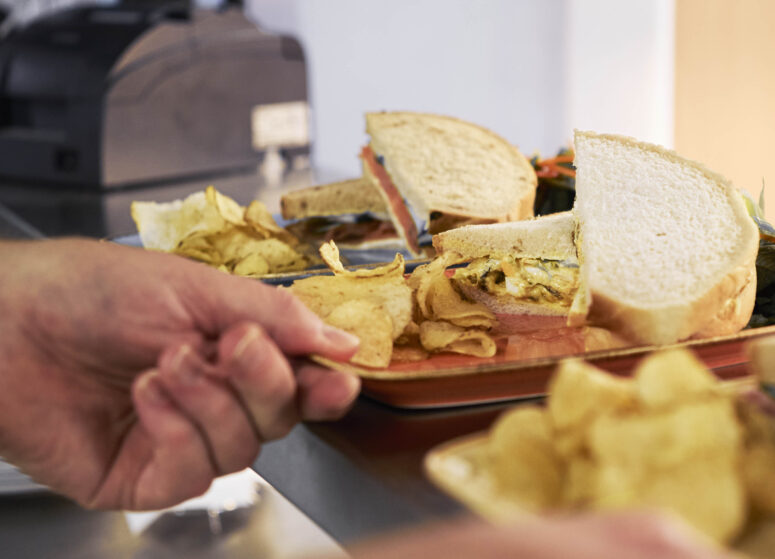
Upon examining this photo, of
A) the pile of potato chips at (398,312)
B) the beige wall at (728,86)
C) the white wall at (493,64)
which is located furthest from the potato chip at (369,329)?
the white wall at (493,64)

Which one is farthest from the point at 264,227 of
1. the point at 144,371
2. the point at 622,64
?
the point at 622,64

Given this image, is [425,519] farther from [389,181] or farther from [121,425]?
[389,181]

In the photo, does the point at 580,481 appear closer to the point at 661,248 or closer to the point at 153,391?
the point at 153,391

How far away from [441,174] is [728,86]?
253cm

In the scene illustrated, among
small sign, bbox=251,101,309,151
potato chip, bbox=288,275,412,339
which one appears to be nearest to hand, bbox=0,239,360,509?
potato chip, bbox=288,275,412,339

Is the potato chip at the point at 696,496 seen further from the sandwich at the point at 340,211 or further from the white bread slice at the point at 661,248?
the sandwich at the point at 340,211

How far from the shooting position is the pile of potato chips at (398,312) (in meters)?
0.84

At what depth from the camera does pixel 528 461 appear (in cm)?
49

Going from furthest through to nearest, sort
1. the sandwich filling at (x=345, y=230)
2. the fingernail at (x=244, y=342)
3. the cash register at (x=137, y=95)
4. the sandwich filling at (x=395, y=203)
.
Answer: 1. the cash register at (x=137, y=95)
2. the sandwich filling at (x=345, y=230)
3. the sandwich filling at (x=395, y=203)
4. the fingernail at (x=244, y=342)

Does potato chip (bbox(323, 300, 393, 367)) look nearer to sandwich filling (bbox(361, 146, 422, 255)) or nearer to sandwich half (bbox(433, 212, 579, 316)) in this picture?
sandwich half (bbox(433, 212, 579, 316))

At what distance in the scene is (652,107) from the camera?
4.44 m

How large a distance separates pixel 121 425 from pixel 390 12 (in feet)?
16.4

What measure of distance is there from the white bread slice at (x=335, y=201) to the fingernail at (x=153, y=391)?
1115 millimetres

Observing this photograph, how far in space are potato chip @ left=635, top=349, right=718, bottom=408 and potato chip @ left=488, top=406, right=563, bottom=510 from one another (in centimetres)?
6
